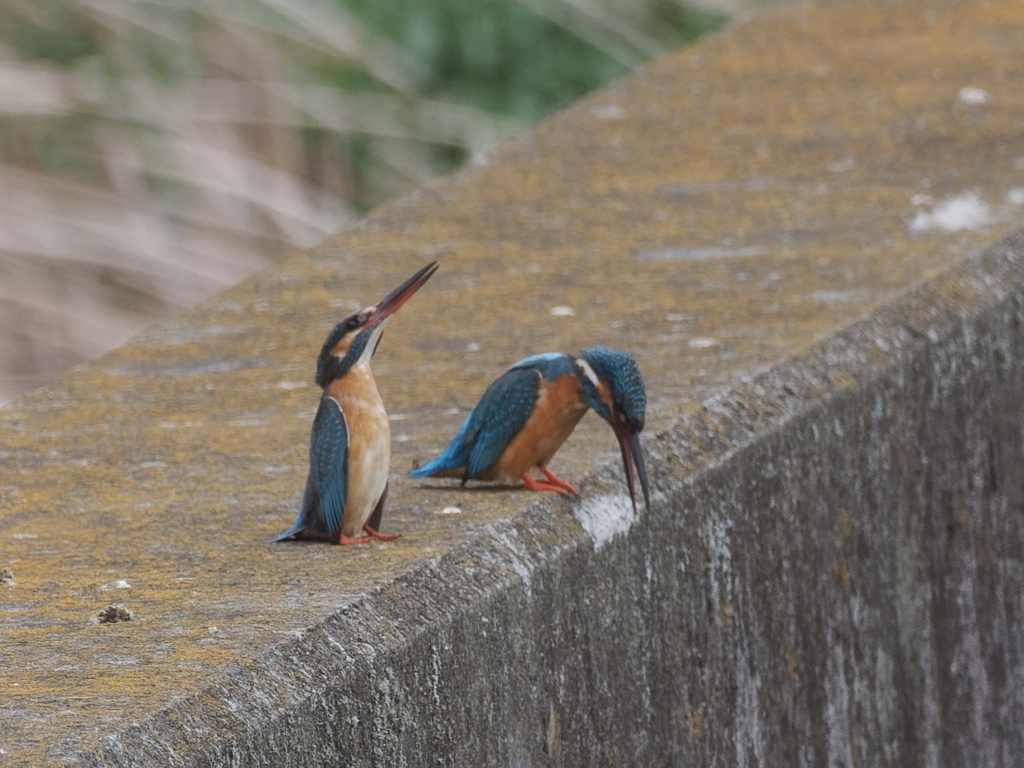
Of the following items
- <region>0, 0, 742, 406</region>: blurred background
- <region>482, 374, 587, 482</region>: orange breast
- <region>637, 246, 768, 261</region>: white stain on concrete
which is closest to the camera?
<region>482, 374, 587, 482</region>: orange breast

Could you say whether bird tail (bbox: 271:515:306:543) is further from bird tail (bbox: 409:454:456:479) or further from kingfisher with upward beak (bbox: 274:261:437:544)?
bird tail (bbox: 409:454:456:479)

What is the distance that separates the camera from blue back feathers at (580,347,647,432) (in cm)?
236

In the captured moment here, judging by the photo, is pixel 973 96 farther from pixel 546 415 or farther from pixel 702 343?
pixel 546 415

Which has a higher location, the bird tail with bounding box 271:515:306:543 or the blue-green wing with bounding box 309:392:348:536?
the blue-green wing with bounding box 309:392:348:536

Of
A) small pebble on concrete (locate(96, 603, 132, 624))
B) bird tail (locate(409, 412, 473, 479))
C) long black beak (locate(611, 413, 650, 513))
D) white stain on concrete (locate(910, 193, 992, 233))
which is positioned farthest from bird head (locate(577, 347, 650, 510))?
white stain on concrete (locate(910, 193, 992, 233))

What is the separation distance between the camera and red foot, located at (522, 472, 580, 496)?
2.44 meters

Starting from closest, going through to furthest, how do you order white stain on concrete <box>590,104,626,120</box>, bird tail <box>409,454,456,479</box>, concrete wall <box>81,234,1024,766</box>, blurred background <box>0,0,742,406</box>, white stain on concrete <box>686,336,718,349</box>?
concrete wall <box>81,234,1024,766</box>
bird tail <box>409,454,456,479</box>
white stain on concrete <box>686,336,718,349</box>
white stain on concrete <box>590,104,626,120</box>
blurred background <box>0,0,742,406</box>

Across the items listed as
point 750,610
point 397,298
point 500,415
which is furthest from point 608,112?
point 397,298

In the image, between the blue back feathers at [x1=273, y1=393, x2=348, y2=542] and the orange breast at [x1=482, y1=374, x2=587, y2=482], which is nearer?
the blue back feathers at [x1=273, y1=393, x2=348, y2=542]

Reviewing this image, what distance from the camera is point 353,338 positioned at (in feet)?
7.77

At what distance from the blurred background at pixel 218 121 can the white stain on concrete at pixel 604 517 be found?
3037 mm

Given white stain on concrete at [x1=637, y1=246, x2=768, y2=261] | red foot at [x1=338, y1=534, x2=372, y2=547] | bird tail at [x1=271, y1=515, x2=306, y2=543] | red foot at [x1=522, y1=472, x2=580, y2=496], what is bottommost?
red foot at [x1=338, y1=534, x2=372, y2=547]

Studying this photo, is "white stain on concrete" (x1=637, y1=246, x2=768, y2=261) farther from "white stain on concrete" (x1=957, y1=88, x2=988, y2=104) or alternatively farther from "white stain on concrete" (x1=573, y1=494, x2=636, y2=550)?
"white stain on concrete" (x1=573, y1=494, x2=636, y2=550)

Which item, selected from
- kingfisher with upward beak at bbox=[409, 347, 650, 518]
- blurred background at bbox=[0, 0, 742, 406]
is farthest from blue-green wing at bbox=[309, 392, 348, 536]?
blurred background at bbox=[0, 0, 742, 406]
